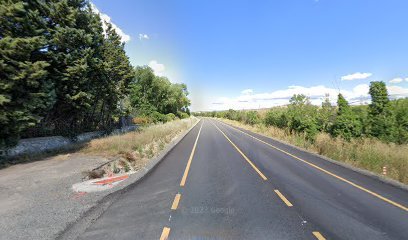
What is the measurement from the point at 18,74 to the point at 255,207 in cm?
1244

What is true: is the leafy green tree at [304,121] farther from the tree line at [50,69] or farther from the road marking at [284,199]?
the tree line at [50,69]

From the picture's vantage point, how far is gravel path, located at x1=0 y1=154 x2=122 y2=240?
5.70 meters

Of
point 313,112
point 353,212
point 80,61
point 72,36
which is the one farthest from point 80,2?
point 313,112

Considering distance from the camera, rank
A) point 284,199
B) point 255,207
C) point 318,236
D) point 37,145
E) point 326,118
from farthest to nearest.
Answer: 1. point 326,118
2. point 37,145
3. point 284,199
4. point 255,207
5. point 318,236

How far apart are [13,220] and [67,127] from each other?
15.1m

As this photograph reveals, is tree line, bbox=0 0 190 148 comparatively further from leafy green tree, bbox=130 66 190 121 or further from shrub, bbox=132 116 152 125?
leafy green tree, bbox=130 66 190 121

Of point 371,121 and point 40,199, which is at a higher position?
point 371,121

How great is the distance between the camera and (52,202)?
7383mm

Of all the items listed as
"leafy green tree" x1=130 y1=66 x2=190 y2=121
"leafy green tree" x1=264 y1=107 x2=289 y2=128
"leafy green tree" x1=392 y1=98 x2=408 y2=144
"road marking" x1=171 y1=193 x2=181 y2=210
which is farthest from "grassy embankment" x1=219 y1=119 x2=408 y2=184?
"leafy green tree" x1=130 y1=66 x2=190 y2=121

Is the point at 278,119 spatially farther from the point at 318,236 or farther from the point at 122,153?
the point at 318,236

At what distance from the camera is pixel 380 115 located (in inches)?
727

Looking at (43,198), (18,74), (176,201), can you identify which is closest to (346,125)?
(176,201)

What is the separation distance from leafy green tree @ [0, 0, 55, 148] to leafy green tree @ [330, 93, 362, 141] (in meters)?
19.2

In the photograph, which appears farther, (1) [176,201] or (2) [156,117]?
(2) [156,117]
